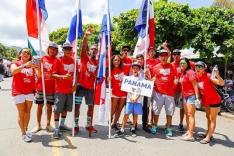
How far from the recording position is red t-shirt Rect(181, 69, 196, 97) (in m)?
9.21

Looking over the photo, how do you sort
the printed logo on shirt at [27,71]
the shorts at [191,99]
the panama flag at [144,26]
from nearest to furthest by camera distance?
the printed logo on shirt at [27,71]
the shorts at [191,99]
the panama flag at [144,26]

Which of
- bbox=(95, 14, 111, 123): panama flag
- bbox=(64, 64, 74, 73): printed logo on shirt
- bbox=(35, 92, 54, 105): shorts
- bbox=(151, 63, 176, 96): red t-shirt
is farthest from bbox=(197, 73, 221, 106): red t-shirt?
bbox=(35, 92, 54, 105): shorts

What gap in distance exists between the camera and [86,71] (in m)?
9.45

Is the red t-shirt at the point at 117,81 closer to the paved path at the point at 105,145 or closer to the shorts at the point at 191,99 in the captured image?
the paved path at the point at 105,145

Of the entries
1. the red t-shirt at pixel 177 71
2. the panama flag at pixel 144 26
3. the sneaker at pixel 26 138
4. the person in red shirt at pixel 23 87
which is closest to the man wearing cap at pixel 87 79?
the person in red shirt at pixel 23 87

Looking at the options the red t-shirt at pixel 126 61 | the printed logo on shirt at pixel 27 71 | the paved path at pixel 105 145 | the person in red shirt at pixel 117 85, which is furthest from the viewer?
the red t-shirt at pixel 126 61

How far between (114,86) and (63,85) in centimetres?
142

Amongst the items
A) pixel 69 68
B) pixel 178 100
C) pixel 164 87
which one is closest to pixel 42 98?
pixel 69 68

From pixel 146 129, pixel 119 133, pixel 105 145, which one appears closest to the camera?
pixel 105 145

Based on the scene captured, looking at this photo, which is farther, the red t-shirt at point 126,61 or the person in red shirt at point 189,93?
the red t-shirt at point 126,61

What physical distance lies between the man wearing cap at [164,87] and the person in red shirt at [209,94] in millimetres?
785

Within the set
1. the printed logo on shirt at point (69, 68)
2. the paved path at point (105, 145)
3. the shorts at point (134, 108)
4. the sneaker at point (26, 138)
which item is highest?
the printed logo on shirt at point (69, 68)

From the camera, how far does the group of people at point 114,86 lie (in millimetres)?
8664

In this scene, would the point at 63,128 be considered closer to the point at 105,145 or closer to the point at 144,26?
the point at 105,145
